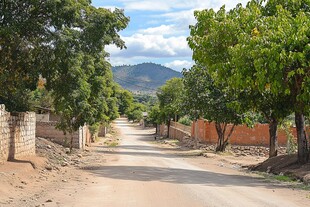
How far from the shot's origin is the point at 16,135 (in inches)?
711

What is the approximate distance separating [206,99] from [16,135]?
18930 millimetres

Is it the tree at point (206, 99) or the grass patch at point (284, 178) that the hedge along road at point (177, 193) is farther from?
the tree at point (206, 99)

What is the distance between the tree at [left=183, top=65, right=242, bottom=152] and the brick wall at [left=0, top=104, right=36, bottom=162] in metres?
15.8

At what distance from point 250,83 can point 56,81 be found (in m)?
7.70

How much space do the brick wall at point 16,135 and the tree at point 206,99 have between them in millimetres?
15753

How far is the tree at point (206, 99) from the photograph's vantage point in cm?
3350

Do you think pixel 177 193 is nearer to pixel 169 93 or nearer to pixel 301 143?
pixel 301 143

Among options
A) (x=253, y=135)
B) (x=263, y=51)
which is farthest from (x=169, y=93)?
(x=263, y=51)

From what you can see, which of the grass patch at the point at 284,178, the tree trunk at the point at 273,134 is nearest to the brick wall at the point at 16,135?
the grass patch at the point at 284,178

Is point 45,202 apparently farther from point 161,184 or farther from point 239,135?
point 239,135

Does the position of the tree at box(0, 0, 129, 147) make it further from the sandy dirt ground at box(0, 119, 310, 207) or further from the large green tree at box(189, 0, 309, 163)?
the large green tree at box(189, 0, 309, 163)

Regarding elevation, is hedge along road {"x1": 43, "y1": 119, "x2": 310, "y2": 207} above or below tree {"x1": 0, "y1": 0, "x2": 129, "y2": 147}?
below

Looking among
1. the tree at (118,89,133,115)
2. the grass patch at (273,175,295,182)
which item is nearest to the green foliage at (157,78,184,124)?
the grass patch at (273,175,295,182)

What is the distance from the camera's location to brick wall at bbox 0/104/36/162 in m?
16.1
